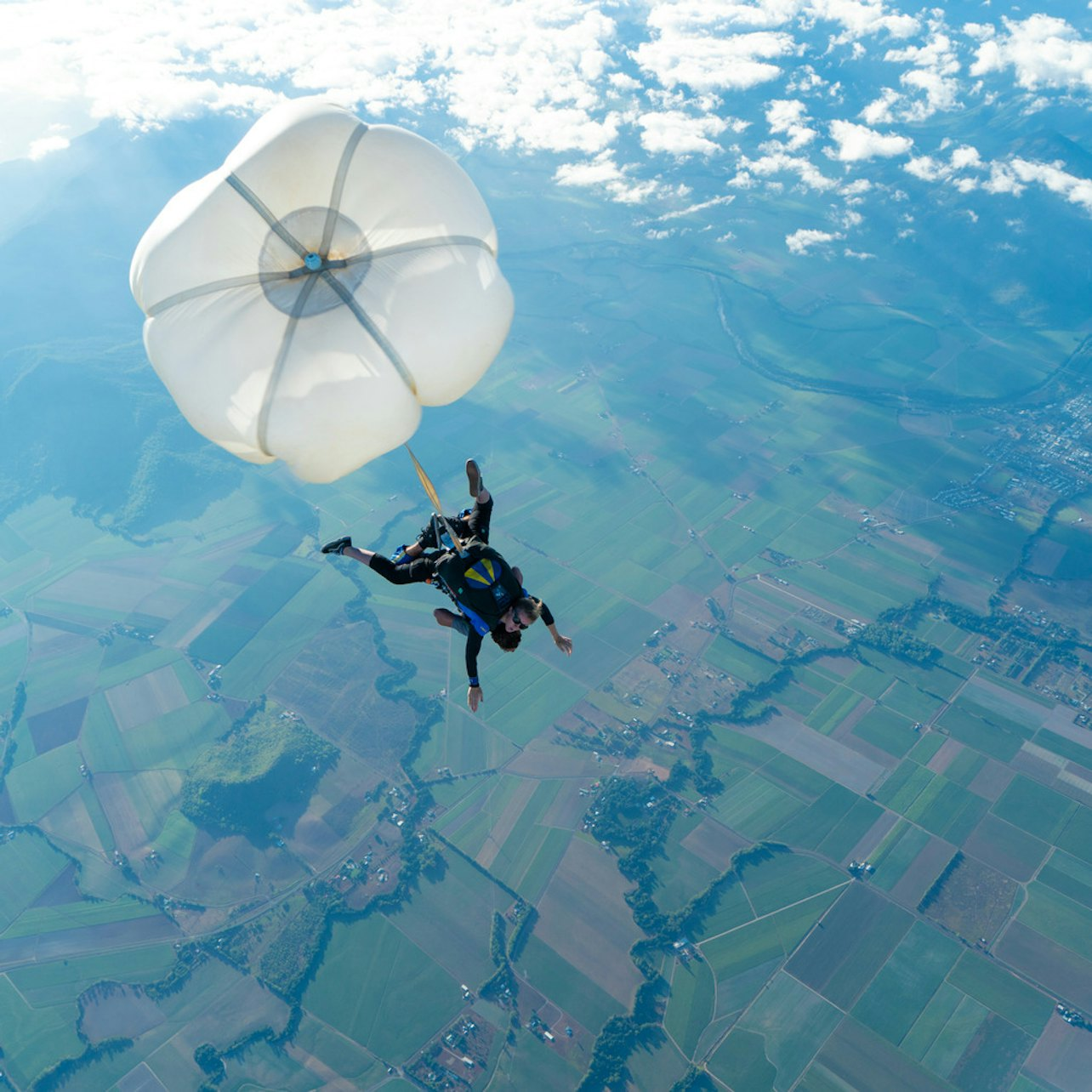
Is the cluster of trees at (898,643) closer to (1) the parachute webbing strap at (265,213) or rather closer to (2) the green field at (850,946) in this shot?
(2) the green field at (850,946)

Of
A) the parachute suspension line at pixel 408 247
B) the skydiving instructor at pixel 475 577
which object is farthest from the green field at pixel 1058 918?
the parachute suspension line at pixel 408 247

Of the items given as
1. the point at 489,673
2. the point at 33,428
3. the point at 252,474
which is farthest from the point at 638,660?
the point at 33,428

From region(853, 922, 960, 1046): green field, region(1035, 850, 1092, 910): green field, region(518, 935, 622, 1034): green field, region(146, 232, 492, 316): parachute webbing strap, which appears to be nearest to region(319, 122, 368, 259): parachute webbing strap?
region(146, 232, 492, 316): parachute webbing strap

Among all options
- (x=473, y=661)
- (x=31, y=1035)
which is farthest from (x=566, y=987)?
(x=473, y=661)

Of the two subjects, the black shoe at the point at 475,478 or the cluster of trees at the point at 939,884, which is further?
the cluster of trees at the point at 939,884

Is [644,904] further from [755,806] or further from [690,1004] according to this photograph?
[755,806]
